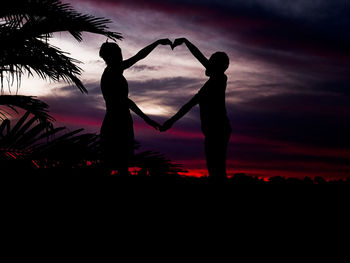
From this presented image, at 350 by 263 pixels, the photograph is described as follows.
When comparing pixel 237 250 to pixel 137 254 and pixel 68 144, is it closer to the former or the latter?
pixel 137 254

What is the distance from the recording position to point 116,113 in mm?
6133

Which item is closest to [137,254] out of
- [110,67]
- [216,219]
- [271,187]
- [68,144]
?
[216,219]

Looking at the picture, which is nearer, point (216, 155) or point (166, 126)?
point (216, 155)

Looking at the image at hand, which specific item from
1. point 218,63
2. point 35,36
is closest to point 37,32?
point 35,36

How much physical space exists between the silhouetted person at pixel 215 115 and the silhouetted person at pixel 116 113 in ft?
3.27

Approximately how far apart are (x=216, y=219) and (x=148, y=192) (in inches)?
30.8

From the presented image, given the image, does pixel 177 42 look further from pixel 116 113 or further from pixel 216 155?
pixel 216 155

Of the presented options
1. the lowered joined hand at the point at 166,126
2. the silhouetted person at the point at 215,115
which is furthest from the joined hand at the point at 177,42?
the lowered joined hand at the point at 166,126

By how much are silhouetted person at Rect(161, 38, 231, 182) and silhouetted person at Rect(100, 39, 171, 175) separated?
3.27 ft

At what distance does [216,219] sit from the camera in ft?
16.1

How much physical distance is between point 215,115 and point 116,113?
1.31m

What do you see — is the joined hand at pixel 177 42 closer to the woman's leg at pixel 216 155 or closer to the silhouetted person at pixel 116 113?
the silhouetted person at pixel 116 113

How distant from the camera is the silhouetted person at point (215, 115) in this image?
594 cm

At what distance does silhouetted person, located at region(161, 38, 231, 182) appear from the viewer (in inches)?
234
